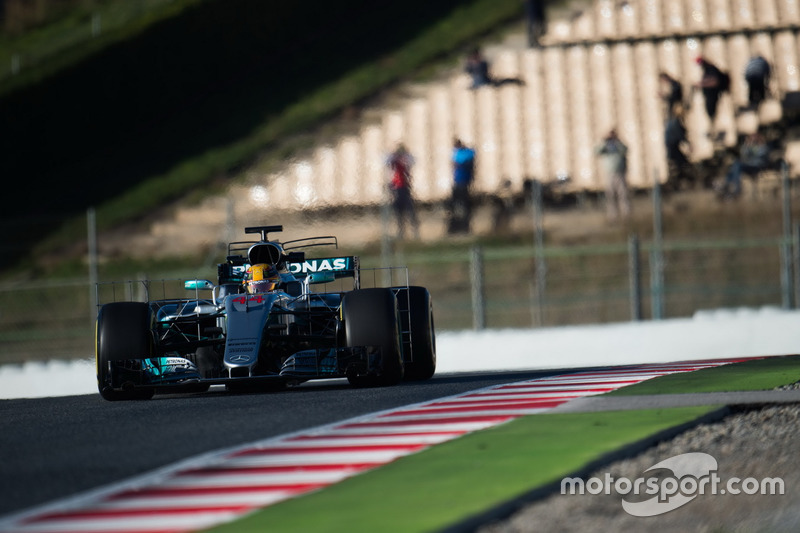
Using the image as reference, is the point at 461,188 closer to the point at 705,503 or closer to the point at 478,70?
the point at 478,70

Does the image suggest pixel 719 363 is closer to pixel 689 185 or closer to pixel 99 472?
pixel 99 472

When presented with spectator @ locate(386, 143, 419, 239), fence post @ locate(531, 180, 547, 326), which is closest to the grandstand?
spectator @ locate(386, 143, 419, 239)

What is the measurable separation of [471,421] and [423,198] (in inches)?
494

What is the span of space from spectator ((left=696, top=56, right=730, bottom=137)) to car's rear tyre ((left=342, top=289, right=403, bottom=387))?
12.6 meters

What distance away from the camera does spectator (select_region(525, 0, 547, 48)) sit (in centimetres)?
2477

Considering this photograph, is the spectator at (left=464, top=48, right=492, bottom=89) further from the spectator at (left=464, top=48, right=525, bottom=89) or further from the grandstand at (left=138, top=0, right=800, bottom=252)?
the grandstand at (left=138, top=0, right=800, bottom=252)

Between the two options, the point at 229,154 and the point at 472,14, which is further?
the point at 472,14

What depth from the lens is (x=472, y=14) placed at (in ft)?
94.4

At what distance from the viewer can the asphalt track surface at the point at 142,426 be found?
5949mm

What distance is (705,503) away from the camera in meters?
5.15

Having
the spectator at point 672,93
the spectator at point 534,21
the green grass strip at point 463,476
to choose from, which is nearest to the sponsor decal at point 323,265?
the green grass strip at point 463,476

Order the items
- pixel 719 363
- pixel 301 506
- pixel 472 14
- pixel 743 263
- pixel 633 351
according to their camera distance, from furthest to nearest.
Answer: pixel 472 14, pixel 743 263, pixel 633 351, pixel 719 363, pixel 301 506

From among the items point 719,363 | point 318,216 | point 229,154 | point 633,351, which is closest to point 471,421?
point 719,363

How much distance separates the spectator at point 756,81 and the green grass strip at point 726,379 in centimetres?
1107
